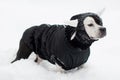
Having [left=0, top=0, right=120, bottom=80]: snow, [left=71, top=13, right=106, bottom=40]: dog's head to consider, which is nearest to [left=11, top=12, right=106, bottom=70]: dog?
[left=71, top=13, right=106, bottom=40]: dog's head

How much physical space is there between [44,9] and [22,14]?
1125mm

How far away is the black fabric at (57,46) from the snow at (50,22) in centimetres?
17

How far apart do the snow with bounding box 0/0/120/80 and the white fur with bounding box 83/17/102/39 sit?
0.48m

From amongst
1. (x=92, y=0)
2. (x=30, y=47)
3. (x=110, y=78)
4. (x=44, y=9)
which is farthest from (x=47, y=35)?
(x=92, y=0)

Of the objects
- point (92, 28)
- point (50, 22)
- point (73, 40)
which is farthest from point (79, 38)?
point (50, 22)

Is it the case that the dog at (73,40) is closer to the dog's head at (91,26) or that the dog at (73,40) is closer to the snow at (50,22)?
the dog's head at (91,26)

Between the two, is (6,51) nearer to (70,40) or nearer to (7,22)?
(70,40)

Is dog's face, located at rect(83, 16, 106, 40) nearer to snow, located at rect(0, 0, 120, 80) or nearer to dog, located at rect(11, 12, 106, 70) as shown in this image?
dog, located at rect(11, 12, 106, 70)

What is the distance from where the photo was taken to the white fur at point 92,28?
4.53 m

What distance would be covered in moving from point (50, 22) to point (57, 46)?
393cm

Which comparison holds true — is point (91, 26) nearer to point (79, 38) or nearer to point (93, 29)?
point (93, 29)

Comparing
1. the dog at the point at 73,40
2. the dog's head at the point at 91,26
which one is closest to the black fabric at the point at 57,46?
the dog at the point at 73,40

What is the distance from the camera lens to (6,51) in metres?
5.90

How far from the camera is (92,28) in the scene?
4562 mm
